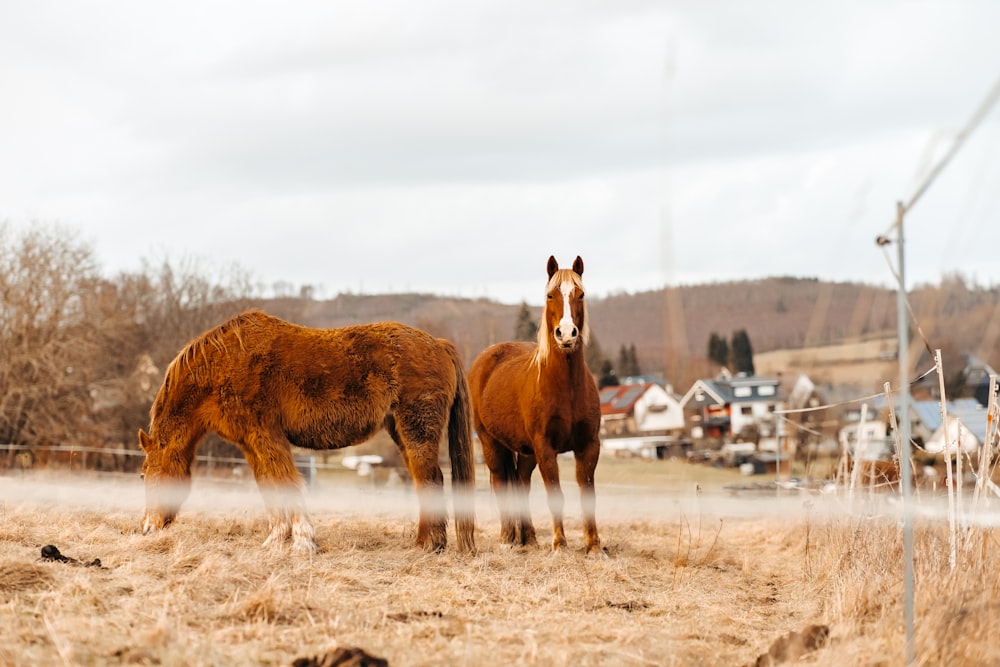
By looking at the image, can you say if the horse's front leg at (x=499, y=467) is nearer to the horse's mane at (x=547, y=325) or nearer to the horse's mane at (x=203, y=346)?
the horse's mane at (x=547, y=325)

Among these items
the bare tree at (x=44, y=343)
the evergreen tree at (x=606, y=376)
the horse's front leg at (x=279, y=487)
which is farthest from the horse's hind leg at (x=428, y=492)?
the bare tree at (x=44, y=343)

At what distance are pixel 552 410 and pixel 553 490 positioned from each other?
0.81m

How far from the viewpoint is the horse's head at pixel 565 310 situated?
10.1 metres

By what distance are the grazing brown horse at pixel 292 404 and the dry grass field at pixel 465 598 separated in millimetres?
511

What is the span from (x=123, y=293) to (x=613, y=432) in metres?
29.5

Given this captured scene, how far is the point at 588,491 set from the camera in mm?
10805

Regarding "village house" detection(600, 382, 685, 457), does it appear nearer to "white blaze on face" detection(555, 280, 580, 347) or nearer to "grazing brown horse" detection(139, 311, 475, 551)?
"white blaze on face" detection(555, 280, 580, 347)

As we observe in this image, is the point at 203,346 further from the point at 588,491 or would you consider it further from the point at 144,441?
the point at 588,491

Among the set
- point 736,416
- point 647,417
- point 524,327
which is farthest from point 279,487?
point 647,417

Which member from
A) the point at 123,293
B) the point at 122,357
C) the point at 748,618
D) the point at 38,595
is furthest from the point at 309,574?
the point at 123,293

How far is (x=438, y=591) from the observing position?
7566 millimetres

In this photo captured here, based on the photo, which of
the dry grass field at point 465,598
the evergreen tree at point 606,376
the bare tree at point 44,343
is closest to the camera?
the dry grass field at point 465,598

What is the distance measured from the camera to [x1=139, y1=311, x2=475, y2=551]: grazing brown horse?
9867 mm

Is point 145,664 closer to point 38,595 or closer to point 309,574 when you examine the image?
point 38,595
